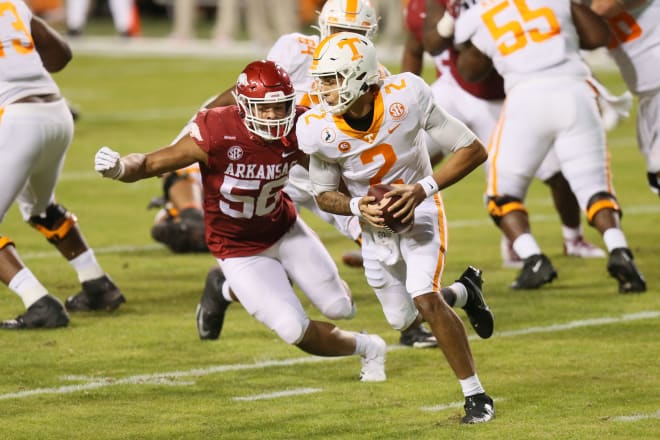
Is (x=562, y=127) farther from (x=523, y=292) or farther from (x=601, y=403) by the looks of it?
(x=601, y=403)

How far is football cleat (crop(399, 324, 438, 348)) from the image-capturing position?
6973 mm

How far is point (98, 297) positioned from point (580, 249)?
3137 millimetres

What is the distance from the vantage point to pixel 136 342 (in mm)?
7117

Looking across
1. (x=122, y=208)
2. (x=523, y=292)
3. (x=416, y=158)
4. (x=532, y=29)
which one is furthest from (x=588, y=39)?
(x=122, y=208)

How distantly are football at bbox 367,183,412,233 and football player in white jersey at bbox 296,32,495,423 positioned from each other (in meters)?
0.03

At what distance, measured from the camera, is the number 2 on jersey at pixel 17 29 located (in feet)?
23.6

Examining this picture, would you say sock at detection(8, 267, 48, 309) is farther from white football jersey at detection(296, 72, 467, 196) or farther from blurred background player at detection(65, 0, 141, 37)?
blurred background player at detection(65, 0, 141, 37)

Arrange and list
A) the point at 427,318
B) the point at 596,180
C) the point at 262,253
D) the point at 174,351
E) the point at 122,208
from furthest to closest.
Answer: the point at 122,208, the point at 596,180, the point at 174,351, the point at 262,253, the point at 427,318

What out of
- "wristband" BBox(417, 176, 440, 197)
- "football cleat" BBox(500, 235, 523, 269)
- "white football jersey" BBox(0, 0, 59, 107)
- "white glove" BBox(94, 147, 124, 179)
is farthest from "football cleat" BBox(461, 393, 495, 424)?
"football cleat" BBox(500, 235, 523, 269)

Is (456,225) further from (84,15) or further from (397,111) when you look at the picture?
(84,15)

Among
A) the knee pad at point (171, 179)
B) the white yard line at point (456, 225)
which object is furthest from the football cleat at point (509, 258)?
the knee pad at point (171, 179)

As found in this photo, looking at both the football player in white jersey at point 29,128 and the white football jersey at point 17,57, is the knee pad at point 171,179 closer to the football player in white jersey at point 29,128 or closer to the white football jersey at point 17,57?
the football player in white jersey at point 29,128

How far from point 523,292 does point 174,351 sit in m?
2.17

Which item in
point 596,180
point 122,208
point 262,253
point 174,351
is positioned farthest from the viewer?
point 122,208
